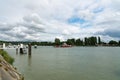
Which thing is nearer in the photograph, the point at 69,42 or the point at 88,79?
the point at 88,79

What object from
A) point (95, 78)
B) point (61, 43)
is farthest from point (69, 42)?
point (95, 78)

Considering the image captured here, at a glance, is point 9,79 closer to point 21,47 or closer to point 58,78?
point 58,78

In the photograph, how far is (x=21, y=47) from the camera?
221ft

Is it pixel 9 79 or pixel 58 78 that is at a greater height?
pixel 9 79

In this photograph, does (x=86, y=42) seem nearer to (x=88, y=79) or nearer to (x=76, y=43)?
(x=76, y=43)

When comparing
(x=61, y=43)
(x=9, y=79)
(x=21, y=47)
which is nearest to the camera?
(x=9, y=79)

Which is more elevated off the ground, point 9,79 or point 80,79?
point 9,79

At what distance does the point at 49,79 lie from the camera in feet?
63.7

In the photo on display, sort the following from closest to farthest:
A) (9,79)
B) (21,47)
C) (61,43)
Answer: (9,79), (21,47), (61,43)

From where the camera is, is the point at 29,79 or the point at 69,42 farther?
the point at 69,42

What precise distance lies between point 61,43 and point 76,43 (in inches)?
788

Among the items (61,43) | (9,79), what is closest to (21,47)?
(9,79)

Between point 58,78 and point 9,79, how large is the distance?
31.7ft

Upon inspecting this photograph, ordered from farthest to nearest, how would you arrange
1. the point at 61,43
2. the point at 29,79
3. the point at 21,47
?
1. the point at 61,43
2. the point at 21,47
3. the point at 29,79
